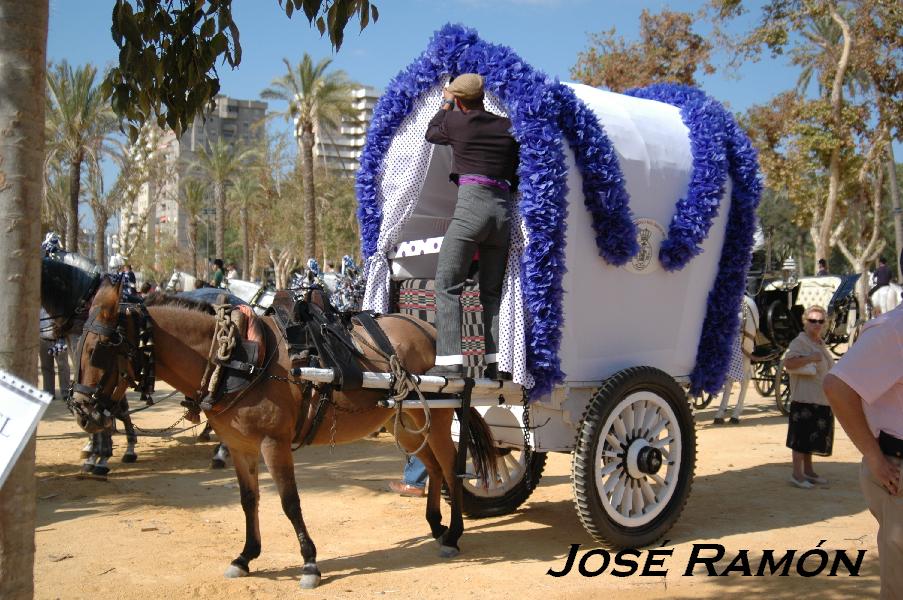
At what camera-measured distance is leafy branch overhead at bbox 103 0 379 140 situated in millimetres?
3537

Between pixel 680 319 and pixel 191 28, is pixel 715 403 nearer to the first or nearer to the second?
pixel 680 319

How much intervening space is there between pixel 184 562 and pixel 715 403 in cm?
1111

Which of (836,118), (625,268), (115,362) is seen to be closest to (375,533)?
(115,362)

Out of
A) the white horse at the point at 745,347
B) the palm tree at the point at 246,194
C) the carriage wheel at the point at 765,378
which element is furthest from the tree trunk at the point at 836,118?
the palm tree at the point at 246,194

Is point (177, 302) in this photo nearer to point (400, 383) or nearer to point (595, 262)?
point (400, 383)

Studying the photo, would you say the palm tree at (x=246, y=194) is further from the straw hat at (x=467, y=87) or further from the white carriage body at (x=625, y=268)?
the straw hat at (x=467, y=87)

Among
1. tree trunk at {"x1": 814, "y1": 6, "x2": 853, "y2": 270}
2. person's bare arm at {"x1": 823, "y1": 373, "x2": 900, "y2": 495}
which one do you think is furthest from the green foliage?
person's bare arm at {"x1": 823, "y1": 373, "x2": 900, "y2": 495}

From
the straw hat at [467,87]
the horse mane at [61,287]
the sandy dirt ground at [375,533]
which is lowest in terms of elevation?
the sandy dirt ground at [375,533]

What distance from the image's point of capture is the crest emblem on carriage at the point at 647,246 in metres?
6.36

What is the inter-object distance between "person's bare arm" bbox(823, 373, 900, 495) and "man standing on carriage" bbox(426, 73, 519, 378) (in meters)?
2.82

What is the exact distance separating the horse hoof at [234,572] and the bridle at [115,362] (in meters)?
1.27

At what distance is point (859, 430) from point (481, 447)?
3.68 m

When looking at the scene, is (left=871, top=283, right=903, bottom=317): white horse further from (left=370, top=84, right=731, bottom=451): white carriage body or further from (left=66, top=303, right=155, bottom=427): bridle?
(left=66, top=303, right=155, bottom=427): bridle

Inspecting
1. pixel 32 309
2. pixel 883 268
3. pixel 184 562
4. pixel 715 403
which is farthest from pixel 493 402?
pixel 883 268
